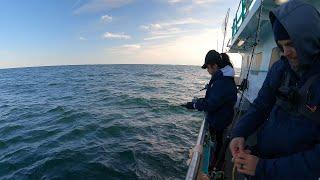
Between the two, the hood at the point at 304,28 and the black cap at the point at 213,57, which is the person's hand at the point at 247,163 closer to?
the hood at the point at 304,28

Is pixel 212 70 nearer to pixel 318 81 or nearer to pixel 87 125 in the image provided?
pixel 318 81

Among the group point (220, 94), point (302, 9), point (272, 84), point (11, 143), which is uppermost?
point (302, 9)

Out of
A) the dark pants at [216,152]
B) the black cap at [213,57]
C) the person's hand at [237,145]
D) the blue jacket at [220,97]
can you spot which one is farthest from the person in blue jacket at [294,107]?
the dark pants at [216,152]

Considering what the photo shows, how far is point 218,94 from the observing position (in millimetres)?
4273

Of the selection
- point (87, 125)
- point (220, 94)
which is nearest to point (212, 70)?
point (220, 94)

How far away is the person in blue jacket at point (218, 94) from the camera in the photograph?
4301mm

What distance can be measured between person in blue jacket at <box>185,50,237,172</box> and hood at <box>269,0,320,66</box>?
272 centimetres

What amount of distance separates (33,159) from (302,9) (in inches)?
373

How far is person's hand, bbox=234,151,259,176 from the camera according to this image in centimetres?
166

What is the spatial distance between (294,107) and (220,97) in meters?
2.62

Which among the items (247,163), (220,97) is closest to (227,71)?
(220,97)

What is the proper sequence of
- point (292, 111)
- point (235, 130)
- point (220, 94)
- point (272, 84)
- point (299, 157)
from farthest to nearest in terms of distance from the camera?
point (220, 94)
point (235, 130)
point (272, 84)
point (292, 111)
point (299, 157)

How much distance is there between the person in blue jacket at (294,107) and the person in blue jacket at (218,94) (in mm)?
2352

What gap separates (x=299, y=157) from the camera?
4.92 feet
